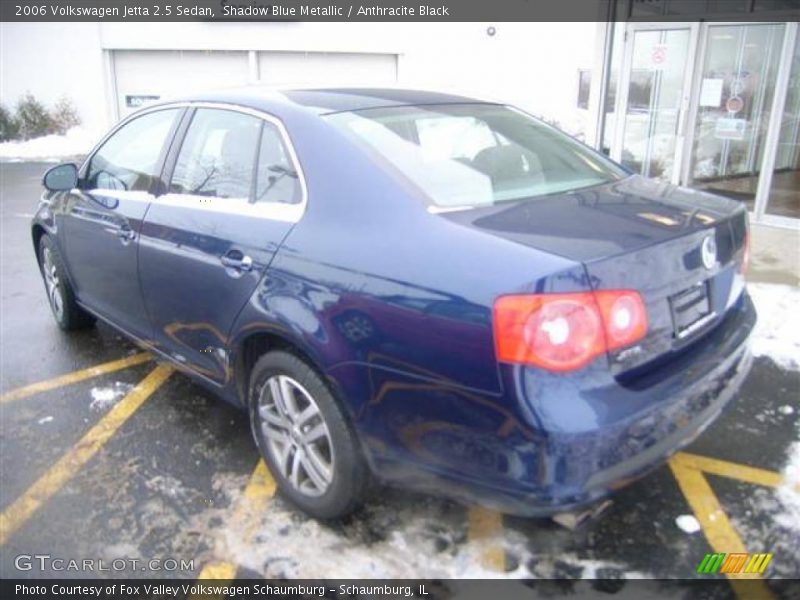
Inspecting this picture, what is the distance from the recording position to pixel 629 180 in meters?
2.98

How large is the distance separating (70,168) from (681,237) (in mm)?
3556

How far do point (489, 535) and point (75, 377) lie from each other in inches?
112

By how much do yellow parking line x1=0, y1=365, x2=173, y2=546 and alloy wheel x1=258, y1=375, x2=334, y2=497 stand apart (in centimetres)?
105

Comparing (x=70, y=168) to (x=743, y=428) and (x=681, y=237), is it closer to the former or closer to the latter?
(x=681, y=237)

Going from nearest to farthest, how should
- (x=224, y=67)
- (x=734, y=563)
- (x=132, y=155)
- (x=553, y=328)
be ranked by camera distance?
(x=553, y=328) → (x=734, y=563) → (x=132, y=155) → (x=224, y=67)

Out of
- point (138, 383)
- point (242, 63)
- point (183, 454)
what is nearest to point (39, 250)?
point (138, 383)

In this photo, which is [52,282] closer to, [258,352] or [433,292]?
[258,352]

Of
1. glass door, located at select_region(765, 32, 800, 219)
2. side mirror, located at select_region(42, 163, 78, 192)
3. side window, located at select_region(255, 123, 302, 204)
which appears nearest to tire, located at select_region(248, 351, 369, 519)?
side window, located at select_region(255, 123, 302, 204)

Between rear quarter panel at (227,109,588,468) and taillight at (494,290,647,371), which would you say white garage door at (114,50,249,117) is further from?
taillight at (494,290,647,371)

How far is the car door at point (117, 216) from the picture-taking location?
11.6 feet

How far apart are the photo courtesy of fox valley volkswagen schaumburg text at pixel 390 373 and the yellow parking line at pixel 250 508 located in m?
0.02

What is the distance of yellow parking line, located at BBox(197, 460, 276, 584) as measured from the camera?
8.40 feet

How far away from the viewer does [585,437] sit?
1.96 meters

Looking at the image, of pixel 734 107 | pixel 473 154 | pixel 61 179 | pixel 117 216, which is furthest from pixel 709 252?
pixel 734 107
